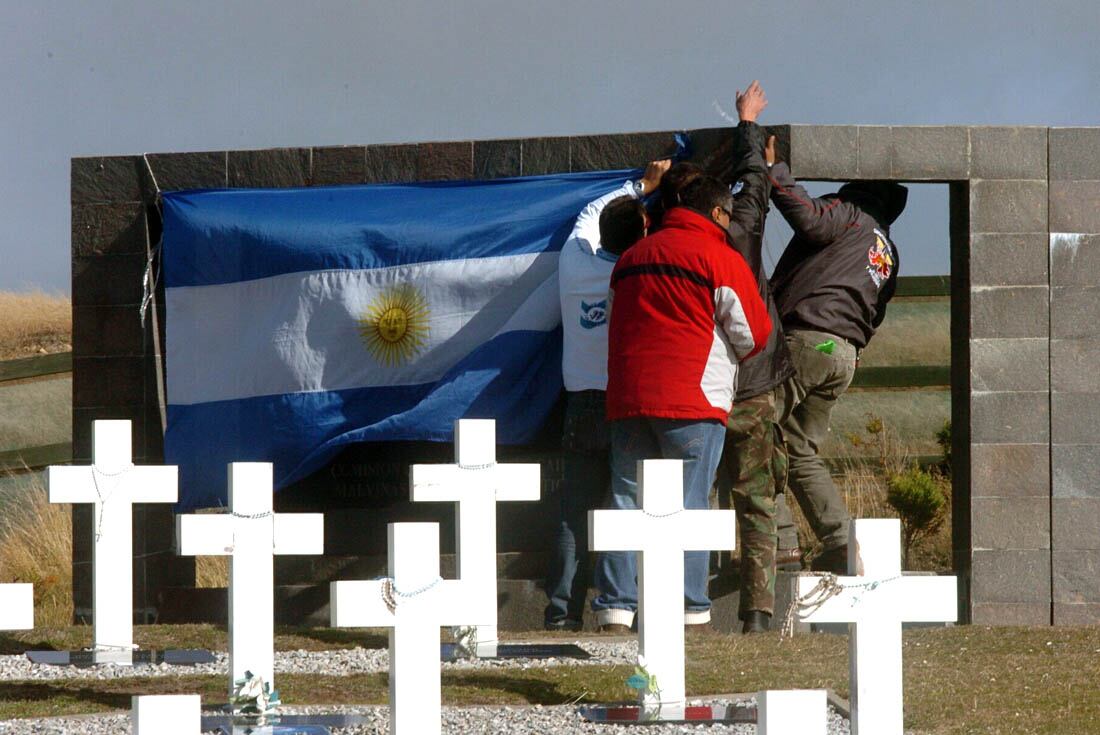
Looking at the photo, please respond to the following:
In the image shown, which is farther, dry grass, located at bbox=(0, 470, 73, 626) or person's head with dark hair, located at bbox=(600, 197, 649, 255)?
dry grass, located at bbox=(0, 470, 73, 626)

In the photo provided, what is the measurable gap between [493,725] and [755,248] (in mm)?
3392

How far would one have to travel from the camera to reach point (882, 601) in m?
4.98

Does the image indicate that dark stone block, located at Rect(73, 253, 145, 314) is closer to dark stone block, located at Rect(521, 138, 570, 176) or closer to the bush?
dark stone block, located at Rect(521, 138, 570, 176)

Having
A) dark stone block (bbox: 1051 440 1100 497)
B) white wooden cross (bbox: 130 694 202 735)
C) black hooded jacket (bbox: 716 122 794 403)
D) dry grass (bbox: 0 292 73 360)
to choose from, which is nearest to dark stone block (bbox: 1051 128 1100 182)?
dark stone block (bbox: 1051 440 1100 497)

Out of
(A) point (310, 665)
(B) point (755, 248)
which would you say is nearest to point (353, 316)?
(B) point (755, 248)

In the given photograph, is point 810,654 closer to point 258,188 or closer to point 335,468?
point 335,468

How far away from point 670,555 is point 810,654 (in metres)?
1.42

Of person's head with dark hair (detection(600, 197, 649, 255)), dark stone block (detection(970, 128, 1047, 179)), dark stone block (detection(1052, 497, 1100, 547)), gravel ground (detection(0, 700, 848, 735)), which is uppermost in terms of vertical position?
dark stone block (detection(970, 128, 1047, 179))

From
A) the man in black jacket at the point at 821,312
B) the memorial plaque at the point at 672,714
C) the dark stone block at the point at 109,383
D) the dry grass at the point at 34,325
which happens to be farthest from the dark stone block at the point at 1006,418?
the dry grass at the point at 34,325

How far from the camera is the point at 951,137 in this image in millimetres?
9344

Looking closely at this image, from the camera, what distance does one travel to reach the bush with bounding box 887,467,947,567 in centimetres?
1184

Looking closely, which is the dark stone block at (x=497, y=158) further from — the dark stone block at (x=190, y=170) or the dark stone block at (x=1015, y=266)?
the dark stone block at (x=1015, y=266)

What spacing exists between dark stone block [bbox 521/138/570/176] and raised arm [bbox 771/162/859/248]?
4.20 ft

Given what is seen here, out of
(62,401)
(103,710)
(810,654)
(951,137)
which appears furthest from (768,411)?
(62,401)
